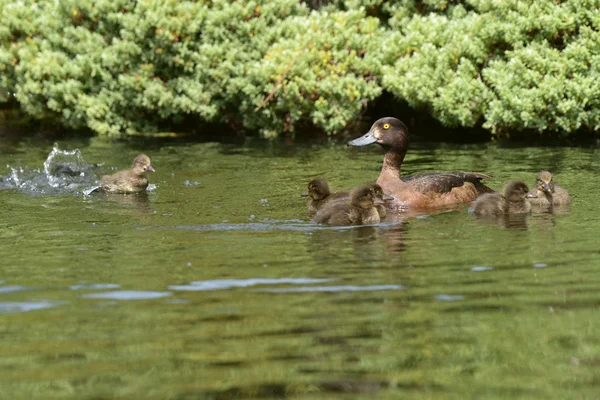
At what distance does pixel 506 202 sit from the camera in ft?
35.2

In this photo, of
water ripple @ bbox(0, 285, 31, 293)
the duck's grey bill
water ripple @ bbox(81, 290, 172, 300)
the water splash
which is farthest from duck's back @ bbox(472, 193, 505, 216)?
the water splash

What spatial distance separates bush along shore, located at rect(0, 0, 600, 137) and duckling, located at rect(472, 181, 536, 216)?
576 cm

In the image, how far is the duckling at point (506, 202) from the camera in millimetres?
10570

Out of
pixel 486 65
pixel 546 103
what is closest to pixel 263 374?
pixel 546 103

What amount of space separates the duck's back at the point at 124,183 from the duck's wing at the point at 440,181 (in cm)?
336

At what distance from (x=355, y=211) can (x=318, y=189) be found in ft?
2.93

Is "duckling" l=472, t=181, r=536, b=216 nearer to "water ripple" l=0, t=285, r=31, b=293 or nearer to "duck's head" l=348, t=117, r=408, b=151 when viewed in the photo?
"duck's head" l=348, t=117, r=408, b=151

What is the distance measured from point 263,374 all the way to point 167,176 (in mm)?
9704

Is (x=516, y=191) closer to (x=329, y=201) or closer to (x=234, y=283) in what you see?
(x=329, y=201)

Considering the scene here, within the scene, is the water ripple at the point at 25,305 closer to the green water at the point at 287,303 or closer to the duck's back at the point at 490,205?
the green water at the point at 287,303

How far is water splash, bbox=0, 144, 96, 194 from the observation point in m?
13.5

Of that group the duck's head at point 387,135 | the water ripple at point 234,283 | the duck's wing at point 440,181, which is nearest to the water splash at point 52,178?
the duck's head at point 387,135

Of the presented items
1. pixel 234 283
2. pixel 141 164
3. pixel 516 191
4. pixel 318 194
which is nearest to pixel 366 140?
pixel 318 194

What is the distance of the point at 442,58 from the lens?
1744 cm
